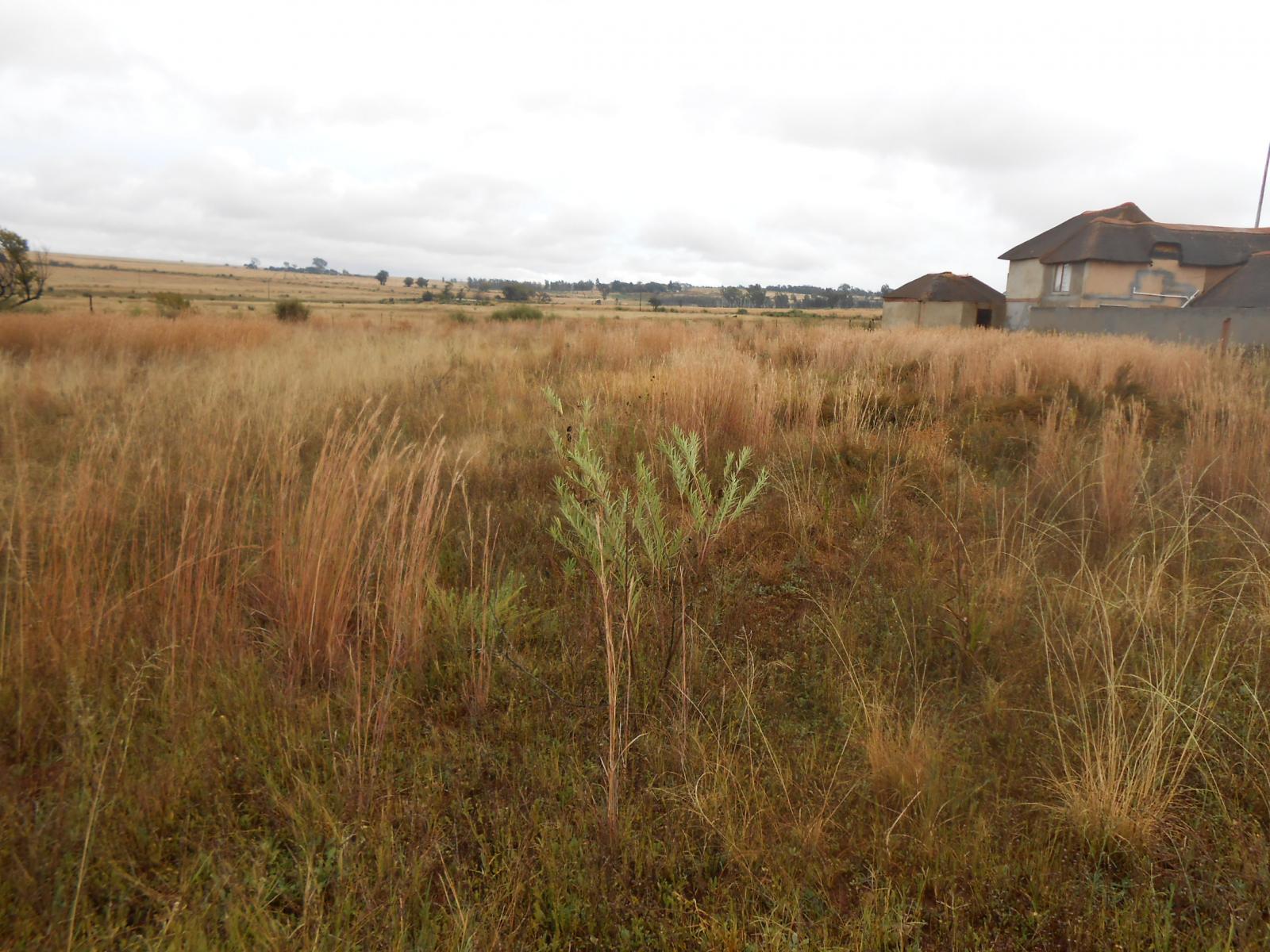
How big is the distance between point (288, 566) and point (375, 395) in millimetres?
5101

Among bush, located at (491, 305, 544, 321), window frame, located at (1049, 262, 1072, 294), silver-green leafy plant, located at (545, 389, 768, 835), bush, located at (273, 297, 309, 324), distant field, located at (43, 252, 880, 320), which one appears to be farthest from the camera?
distant field, located at (43, 252, 880, 320)

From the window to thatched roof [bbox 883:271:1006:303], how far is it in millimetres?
2254

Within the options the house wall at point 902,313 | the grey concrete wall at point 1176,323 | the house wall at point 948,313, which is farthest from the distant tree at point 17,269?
the house wall at point 902,313

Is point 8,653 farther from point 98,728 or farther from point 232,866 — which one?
point 232,866

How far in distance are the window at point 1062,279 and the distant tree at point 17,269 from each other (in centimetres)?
3589

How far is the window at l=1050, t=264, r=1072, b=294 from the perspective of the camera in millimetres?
28859

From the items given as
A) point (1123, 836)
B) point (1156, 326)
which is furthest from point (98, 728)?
point (1156, 326)

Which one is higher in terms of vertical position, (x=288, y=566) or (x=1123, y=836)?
(x=288, y=566)

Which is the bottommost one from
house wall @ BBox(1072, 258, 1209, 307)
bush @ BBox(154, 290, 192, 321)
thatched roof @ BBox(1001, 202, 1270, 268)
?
bush @ BBox(154, 290, 192, 321)

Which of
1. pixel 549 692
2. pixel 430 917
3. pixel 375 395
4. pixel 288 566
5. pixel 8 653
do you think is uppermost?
pixel 375 395

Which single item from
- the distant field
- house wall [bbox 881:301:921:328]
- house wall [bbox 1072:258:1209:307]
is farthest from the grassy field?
house wall [bbox 881:301:921:328]

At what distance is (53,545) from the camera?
238 cm

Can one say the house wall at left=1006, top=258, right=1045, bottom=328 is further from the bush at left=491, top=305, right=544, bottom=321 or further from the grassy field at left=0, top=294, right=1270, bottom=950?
the grassy field at left=0, top=294, right=1270, bottom=950

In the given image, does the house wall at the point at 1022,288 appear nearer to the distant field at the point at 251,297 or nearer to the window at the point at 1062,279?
the window at the point at 1062,279
